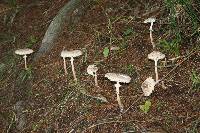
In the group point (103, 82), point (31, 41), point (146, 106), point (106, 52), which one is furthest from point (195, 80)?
point (31, 41)

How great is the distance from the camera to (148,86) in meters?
4.32

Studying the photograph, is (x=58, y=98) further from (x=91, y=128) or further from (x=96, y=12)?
(x=96, y=12)

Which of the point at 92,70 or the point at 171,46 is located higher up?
the point at 171,46

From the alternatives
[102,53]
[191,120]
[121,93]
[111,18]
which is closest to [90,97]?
[121,93]

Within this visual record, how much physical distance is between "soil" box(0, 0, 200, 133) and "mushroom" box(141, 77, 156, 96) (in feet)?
0.32

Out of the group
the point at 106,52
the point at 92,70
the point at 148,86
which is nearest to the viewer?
the point at 148,86

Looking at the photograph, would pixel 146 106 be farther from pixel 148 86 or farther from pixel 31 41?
pixel 31 41

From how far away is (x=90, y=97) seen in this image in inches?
177

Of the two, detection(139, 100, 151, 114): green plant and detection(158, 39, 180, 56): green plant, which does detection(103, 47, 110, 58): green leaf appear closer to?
detection(158, 39, 180, 56): green plant

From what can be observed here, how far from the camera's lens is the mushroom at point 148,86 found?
4.27 m

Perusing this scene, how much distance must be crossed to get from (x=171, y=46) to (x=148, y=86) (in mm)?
803

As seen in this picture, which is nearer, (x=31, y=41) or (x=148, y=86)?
(x=148, y=86)

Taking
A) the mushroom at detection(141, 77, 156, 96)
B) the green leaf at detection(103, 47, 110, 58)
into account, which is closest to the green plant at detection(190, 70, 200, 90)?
the mushroom at detection(141, 77, 156, 96)

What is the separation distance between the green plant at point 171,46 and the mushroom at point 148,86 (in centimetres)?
63
